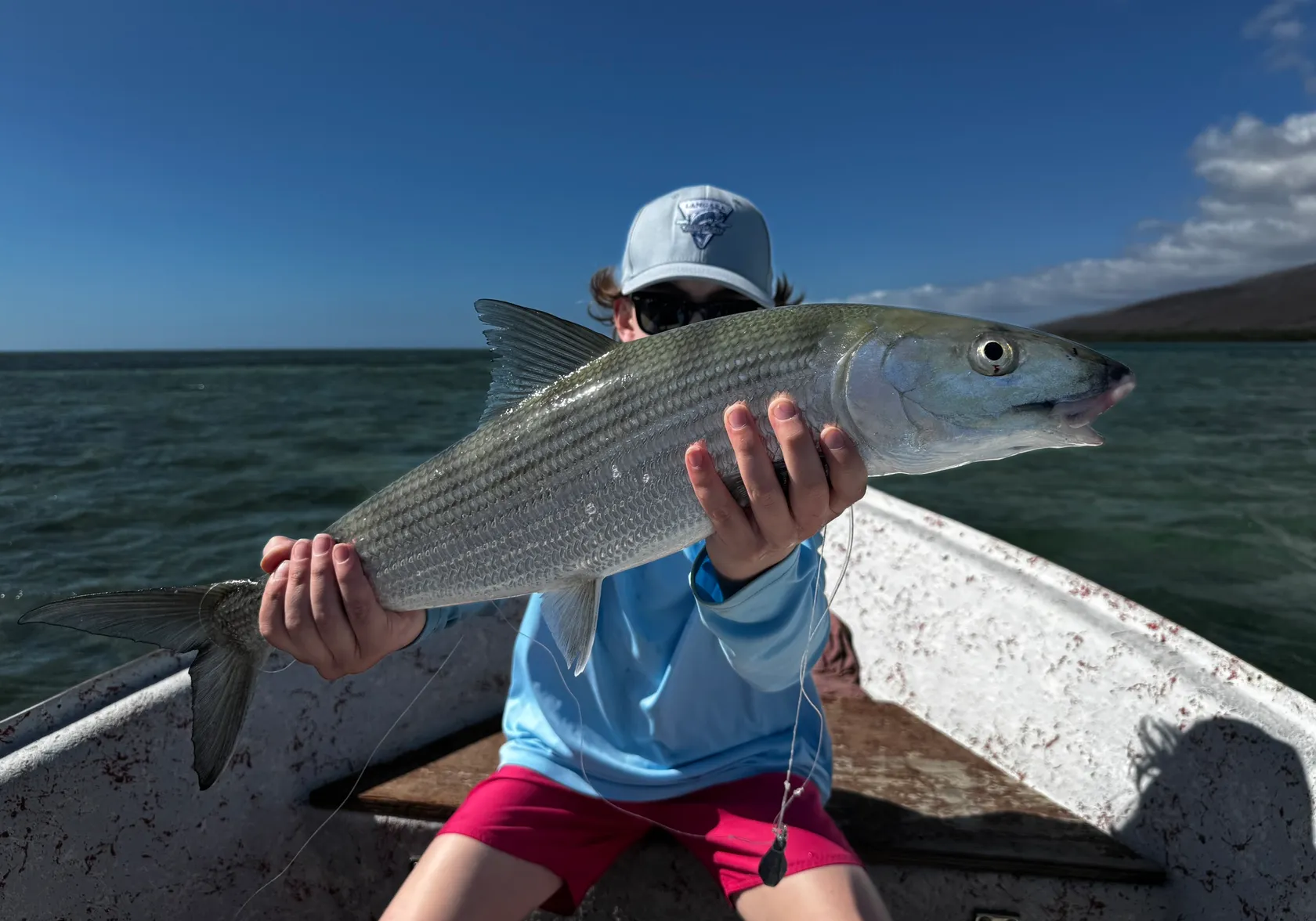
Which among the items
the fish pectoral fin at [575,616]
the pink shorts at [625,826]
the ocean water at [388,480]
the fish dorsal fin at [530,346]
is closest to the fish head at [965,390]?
the fish dorsal fin at [530,346]

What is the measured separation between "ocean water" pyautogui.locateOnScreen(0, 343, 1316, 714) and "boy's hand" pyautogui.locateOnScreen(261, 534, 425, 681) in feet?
17.7

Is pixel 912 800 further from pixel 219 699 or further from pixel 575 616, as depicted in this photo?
pixel 219 699

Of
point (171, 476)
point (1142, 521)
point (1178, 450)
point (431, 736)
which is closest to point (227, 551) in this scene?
point (171, 476)

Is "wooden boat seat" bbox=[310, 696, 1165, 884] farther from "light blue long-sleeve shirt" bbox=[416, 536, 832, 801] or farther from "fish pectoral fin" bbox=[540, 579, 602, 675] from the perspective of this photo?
"fish pectoral fin" bbox=[540, 579, 602, 675]

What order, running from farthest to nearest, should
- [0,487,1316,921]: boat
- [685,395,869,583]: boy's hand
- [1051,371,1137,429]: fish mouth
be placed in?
[0,487,1316,921]: boat, [685,395,869,583]: boy's hand, [1051,371,1137,429]: fish mouth

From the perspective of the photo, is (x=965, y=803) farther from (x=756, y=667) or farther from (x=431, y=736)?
(x=431, y=736)

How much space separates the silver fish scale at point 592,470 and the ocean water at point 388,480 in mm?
5906

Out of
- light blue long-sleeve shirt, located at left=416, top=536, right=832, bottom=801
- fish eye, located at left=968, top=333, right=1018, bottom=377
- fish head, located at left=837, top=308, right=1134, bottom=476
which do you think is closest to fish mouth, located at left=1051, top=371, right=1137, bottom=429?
fish head, located at left=837, top=308, right=1134, bottom=476

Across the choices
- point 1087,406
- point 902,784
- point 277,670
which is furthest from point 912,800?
point 277,670

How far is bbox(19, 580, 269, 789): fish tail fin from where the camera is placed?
7.94 ft

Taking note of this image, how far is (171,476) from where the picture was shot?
1446 centimetres

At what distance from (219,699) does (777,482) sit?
6.45 ft

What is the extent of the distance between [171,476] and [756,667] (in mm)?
15314

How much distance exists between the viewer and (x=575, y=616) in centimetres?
234
